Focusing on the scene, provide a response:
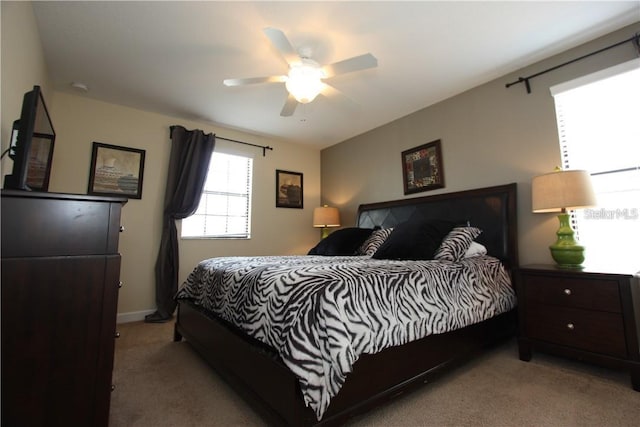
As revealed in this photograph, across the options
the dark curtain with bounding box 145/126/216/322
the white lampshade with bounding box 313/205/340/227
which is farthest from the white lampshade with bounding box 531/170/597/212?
the dark curtain with bounding box 145/126/216/322

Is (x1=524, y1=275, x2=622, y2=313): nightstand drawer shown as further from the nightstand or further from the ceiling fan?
the ceiling fan

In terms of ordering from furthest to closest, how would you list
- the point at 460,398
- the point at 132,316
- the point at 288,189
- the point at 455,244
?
1. the point at 288,189
2. the point at 132,316
3. the point at 455,244
4. the point at 460,398

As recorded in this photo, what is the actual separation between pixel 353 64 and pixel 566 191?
1809 millimetres

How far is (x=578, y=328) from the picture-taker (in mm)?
1855

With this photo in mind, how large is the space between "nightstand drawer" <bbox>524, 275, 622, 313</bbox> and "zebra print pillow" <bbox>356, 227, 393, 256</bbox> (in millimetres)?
1276

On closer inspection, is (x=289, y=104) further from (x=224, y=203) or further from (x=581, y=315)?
(x=581, y=315)

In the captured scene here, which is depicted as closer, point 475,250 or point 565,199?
point 565,199

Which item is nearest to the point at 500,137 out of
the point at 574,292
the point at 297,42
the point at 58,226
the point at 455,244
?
the point at 455,244

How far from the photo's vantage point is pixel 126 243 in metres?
3.28

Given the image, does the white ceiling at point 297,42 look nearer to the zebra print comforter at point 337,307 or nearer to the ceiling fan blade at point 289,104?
the ceiling fan blade at point 289,104

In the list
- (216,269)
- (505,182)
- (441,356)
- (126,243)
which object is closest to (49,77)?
(126,243)

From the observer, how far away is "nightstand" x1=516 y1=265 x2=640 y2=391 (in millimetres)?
1684

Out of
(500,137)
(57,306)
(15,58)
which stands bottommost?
(57,306)

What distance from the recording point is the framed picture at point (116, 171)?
10.4 feet
